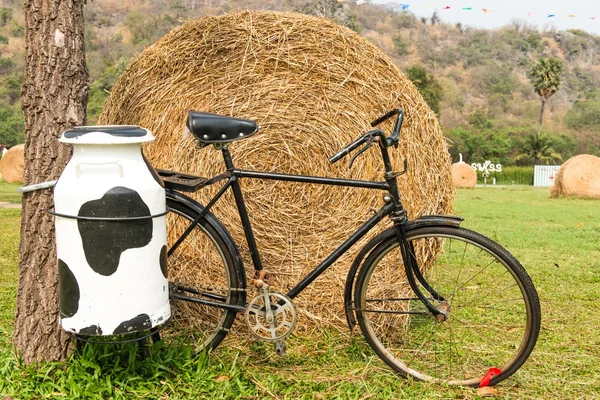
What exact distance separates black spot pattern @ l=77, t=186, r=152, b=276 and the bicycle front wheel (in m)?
1.15

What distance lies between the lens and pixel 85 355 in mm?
2861

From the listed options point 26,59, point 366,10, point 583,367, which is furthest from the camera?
point 366,10

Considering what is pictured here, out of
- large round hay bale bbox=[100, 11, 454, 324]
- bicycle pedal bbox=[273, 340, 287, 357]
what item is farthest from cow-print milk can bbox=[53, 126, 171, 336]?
large round hay bale bbox=[100, 11, 454, 324]

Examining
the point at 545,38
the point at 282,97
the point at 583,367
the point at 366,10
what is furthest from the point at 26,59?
the point at 545,38

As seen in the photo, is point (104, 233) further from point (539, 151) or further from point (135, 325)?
point (539, 151)

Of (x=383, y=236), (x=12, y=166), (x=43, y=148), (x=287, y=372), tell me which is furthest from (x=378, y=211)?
(x=12, y=166)

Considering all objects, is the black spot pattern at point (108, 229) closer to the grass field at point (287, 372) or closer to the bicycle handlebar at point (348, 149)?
the grass field at point (287, 372)

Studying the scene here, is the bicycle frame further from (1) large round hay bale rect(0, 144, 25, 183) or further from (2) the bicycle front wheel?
(1) large round hay bale rect(0, 144, 25, 183)

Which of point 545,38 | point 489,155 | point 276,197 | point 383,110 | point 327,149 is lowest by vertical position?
point 489,155

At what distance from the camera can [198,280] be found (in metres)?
3.83

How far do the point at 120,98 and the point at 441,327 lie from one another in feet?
8.42

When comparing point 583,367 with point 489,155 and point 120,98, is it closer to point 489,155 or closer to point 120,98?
point 120,98

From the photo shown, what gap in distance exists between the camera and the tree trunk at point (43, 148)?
2.86 metres

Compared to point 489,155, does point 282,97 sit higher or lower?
higher
